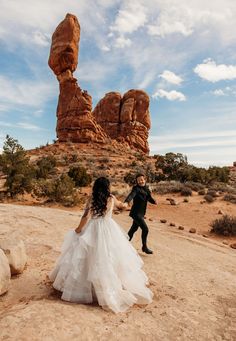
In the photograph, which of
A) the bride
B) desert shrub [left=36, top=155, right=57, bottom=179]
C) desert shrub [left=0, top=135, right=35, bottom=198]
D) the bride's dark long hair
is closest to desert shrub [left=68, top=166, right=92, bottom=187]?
desert shrub [left=36, top=155, right=57, bottom=179]

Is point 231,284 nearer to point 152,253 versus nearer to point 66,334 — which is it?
point 152,253

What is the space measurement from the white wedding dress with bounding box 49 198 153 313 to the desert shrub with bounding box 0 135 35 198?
1366 cm

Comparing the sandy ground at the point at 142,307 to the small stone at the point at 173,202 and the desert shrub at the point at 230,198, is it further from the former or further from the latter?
the desert shrub at the point at 230,198

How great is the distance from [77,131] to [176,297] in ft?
152

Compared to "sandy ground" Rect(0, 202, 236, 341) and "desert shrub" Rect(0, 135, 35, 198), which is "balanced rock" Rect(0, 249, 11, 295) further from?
"desert shrub" Rect(0, 135, 35, 198)

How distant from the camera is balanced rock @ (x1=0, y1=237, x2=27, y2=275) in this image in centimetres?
536

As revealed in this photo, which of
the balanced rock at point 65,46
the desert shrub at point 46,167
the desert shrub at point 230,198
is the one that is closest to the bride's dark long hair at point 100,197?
the desert shrub at point 230,198

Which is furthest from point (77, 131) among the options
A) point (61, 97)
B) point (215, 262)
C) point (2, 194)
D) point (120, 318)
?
point (120, 318)

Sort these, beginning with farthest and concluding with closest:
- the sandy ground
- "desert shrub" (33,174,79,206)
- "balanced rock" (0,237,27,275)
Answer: "desert shrub" (33,174,79,206), "balanced rock" (0,237,27,275), the sandy ground

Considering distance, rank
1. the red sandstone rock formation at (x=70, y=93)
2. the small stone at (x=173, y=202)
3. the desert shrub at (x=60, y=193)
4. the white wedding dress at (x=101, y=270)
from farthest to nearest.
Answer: the red sandstone rock formation at (x=70, y=93) → the small stone at (x=173, y=202) → the desert shrub at (x=60, y=193) → the white wedding dress at (x=101, y=270)

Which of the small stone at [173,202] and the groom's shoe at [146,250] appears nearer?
the groom's shoe at [146,250]

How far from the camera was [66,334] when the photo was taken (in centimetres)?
347

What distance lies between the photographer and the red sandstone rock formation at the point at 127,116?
6496cm

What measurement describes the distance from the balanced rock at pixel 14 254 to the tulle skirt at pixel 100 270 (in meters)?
0.84
